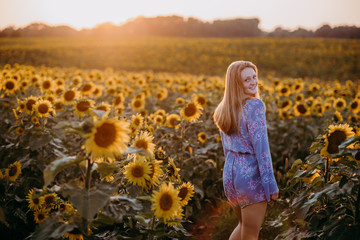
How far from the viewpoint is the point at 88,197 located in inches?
71.6

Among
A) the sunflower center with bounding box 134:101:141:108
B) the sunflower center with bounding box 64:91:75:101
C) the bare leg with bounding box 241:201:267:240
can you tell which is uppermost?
the sunflower center with bounding box 64:91:75:101

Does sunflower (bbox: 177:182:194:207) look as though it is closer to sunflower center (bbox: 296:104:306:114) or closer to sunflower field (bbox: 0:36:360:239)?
sunflower field (bbox: 0:36:360:239)

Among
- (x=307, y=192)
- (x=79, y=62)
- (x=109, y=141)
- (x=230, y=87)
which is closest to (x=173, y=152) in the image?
(x=230, y=87)

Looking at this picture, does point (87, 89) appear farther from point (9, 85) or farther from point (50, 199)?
point (50, 199)

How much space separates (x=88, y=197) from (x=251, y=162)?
1325mm

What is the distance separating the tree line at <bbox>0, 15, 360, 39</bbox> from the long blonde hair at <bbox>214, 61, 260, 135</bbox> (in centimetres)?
5847

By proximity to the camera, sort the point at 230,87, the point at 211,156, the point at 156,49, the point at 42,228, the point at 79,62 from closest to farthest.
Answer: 1. the point at 42,228
2. the point at 230,87
3. the point at 211,156
4. the point at 79,62
5. the point at 156,49

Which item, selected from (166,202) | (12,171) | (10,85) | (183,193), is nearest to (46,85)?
(10,85)

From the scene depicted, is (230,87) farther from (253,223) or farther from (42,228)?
(42,228)

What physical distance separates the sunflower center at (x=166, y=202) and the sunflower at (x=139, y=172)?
0.26 meters

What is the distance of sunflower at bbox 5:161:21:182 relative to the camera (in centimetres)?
313

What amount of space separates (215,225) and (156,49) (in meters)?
39.1

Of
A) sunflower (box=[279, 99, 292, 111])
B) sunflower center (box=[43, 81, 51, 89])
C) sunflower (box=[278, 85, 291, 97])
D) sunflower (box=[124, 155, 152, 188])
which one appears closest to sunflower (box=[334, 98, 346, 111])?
sunflower (box=[279, 99, 292, 111])

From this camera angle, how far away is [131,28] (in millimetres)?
67250
